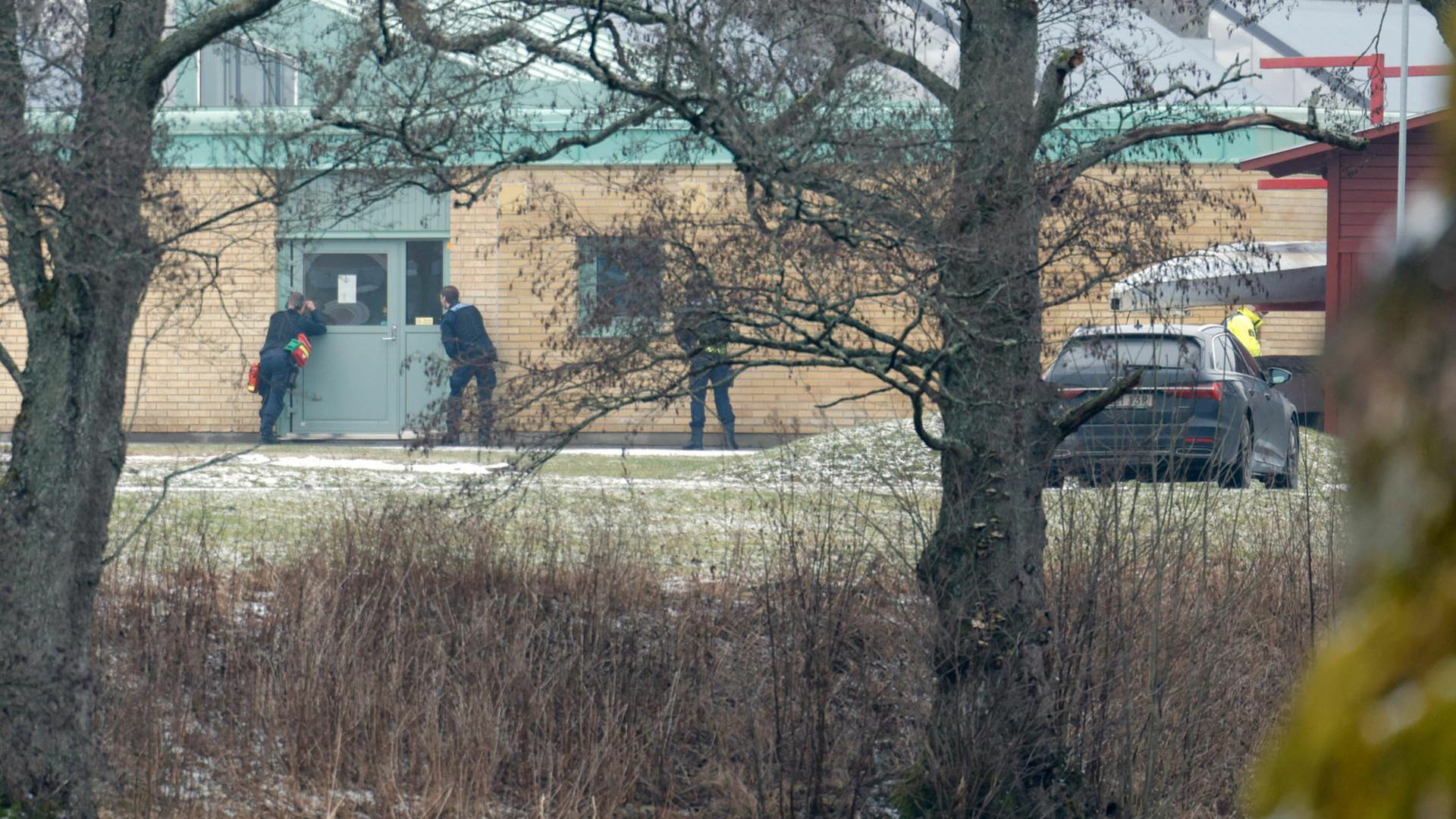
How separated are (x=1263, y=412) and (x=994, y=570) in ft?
11.2

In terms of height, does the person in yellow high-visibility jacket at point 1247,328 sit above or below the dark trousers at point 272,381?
above

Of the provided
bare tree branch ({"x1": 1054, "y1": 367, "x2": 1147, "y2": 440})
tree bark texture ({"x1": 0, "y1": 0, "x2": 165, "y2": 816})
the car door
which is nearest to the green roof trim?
tree bark texture ({"x1": 0, "y1": 0, "x2": 165, "y2": 816})

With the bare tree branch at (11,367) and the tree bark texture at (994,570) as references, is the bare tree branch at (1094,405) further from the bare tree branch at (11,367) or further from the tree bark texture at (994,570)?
the bare tree branch at (11,367)

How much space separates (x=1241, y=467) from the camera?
6664mm

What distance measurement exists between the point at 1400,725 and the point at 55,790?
553 cm

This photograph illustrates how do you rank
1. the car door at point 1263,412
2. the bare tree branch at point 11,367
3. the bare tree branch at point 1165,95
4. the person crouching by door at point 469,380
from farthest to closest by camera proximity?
the car door at point 1263,412, the bare tree branch at point 1165,95, the person crouching by door at point 469,380, the bare tree branch at point 11,367

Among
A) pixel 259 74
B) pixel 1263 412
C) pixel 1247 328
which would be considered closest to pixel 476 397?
pixel 259 74

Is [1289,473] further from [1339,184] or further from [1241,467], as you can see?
[1339,184]

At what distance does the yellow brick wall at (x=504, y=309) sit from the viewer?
212 inches

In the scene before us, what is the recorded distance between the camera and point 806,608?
247 inches

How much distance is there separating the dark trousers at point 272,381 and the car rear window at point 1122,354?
1300 centimetres

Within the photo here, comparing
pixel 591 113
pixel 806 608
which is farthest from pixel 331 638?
pixel 591 113

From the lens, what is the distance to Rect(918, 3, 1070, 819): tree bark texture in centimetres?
595

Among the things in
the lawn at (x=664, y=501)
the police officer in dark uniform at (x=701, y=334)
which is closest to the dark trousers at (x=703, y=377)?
the police officer in dark uniform at (x=701, y=334)
